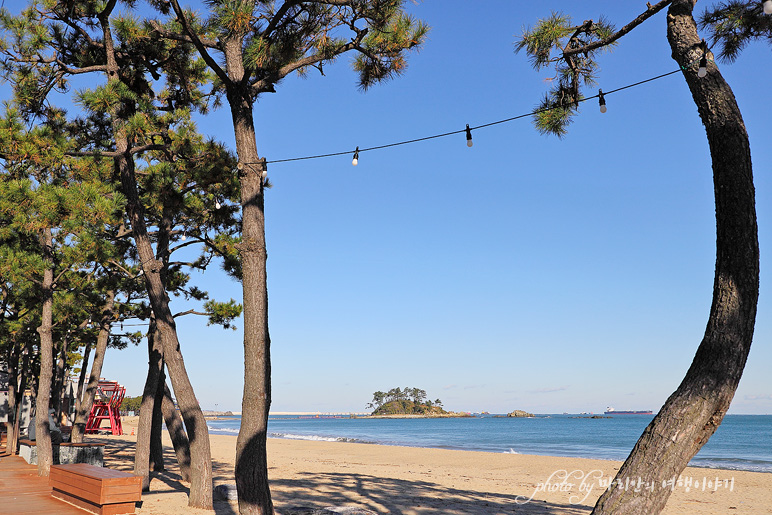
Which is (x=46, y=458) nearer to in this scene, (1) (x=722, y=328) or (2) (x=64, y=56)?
(2) (x=64, y=56)

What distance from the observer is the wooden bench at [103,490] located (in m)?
7.13

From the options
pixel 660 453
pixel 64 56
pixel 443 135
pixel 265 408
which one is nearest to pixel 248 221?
pixel 265 408

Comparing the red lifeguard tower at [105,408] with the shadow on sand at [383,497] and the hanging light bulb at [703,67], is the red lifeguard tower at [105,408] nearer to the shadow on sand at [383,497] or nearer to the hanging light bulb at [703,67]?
the shadow on sand at [383,497]

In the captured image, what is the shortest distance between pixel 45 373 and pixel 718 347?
11.7m

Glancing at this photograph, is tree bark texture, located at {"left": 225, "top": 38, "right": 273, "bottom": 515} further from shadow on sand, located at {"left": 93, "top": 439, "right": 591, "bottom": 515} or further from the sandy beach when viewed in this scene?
the sandy beach

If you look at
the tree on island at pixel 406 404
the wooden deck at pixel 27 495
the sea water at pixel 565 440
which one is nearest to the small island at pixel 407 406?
the tree on island at pixel 406 404

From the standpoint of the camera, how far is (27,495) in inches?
342

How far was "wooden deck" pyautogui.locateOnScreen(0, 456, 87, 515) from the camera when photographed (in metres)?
7.46

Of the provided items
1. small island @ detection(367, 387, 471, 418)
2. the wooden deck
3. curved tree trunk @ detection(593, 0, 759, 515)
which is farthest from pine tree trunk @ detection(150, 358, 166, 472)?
small island @ detection(367, 387, 471, 418)

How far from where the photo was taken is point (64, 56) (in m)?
8.74

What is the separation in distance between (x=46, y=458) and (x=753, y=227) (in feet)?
39.6

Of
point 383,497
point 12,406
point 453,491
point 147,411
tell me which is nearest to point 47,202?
point 147,411

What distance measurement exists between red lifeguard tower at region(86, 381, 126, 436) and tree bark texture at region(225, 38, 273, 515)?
1065 inches

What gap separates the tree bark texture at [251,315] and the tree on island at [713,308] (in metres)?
3.19
